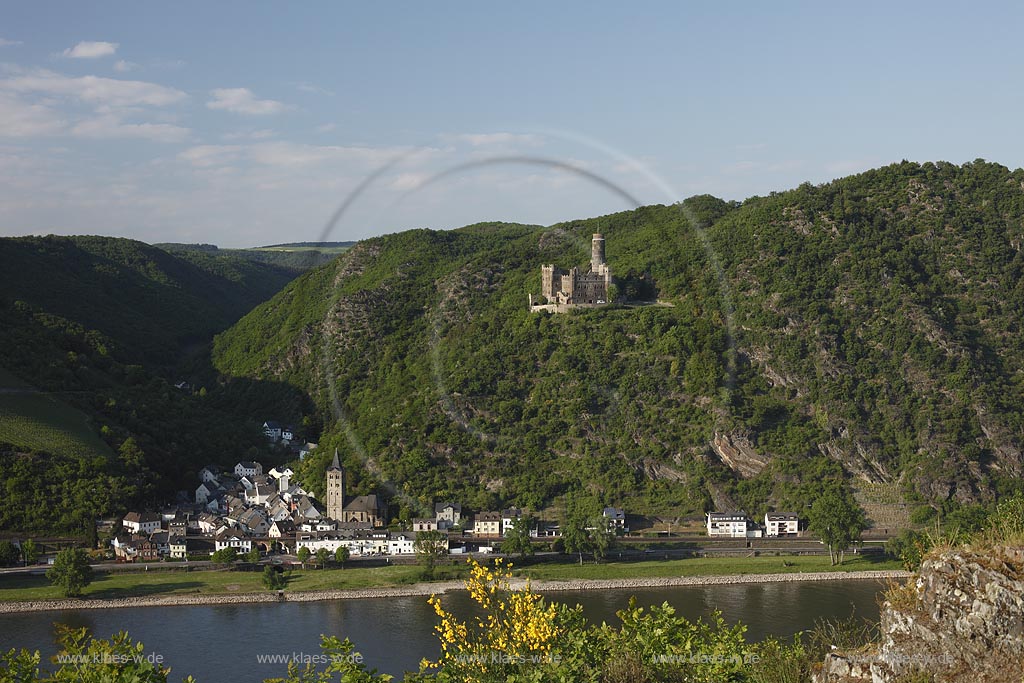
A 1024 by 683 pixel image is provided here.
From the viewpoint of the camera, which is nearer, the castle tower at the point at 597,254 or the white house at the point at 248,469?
the white house at the point at 248,469

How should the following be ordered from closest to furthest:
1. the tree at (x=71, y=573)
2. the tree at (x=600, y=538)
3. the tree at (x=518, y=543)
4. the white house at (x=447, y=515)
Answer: the tree at (x=71, y=573)
the tree at (x=518, y=543)
the tree at (x=600, y=538)
the white house at (x=447, y=515)

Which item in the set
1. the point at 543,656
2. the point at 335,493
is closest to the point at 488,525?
the point at 335,493

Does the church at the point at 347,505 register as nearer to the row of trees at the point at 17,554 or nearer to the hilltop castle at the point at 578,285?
the row of trees at the point at 17,554

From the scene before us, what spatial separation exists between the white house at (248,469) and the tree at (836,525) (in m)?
20.0

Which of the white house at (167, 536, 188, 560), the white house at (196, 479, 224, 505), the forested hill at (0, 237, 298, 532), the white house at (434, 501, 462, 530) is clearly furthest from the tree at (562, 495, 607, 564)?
the forested hill at (0, 237, 298, 532)

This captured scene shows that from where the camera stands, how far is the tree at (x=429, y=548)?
2909 centimetres

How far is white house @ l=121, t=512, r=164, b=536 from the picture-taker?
3150 cm

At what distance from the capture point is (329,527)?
32625mm

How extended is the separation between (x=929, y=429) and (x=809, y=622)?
14.5 m

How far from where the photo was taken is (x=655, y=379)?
37.6 m

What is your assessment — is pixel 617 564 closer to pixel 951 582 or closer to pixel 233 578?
pixel 233 578

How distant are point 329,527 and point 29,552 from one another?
865 cm

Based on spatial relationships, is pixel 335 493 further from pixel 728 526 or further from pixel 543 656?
pixel 543 656

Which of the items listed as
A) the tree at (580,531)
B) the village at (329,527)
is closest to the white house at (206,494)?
the village at (329,527)
